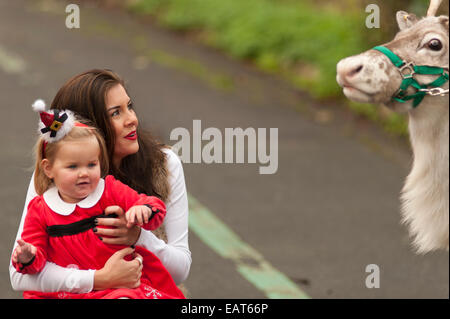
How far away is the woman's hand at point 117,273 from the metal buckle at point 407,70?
1566 mm

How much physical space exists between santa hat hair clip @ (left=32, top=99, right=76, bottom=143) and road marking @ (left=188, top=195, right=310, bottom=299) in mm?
2589

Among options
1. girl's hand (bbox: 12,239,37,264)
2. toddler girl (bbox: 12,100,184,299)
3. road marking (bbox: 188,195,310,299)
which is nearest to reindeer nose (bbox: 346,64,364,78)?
toddler girl (bbox: 12,100,184,299)

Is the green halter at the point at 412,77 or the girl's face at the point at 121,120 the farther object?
the green halter at the point at 412,77

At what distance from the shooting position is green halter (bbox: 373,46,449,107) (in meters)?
3.99

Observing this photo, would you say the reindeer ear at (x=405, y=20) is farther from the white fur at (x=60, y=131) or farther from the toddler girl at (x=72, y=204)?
the white fur at (x=60, y=131)

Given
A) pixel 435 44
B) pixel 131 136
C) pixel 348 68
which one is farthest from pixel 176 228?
pixel 435 44

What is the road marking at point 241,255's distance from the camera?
224 inches

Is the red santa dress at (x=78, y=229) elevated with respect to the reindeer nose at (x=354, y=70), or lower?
lower

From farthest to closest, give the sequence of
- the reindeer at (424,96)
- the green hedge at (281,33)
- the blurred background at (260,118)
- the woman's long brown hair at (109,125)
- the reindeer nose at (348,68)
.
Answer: the green hedge at (281,33), the blurred background at (260,118), the reindeer at (424,96), the reindeer nose at (348,68), the woman's long brown hair at (109,125)

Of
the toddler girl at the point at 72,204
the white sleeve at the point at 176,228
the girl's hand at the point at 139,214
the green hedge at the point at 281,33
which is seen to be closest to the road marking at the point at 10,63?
the green hedge at the point at 281,33

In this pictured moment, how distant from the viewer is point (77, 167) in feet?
10.8

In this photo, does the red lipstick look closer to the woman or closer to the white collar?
the woman

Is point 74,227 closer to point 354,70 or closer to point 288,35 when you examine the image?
point 354,70

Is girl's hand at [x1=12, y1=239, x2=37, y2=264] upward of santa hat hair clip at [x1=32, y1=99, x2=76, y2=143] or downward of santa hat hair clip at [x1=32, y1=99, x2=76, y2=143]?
downward
